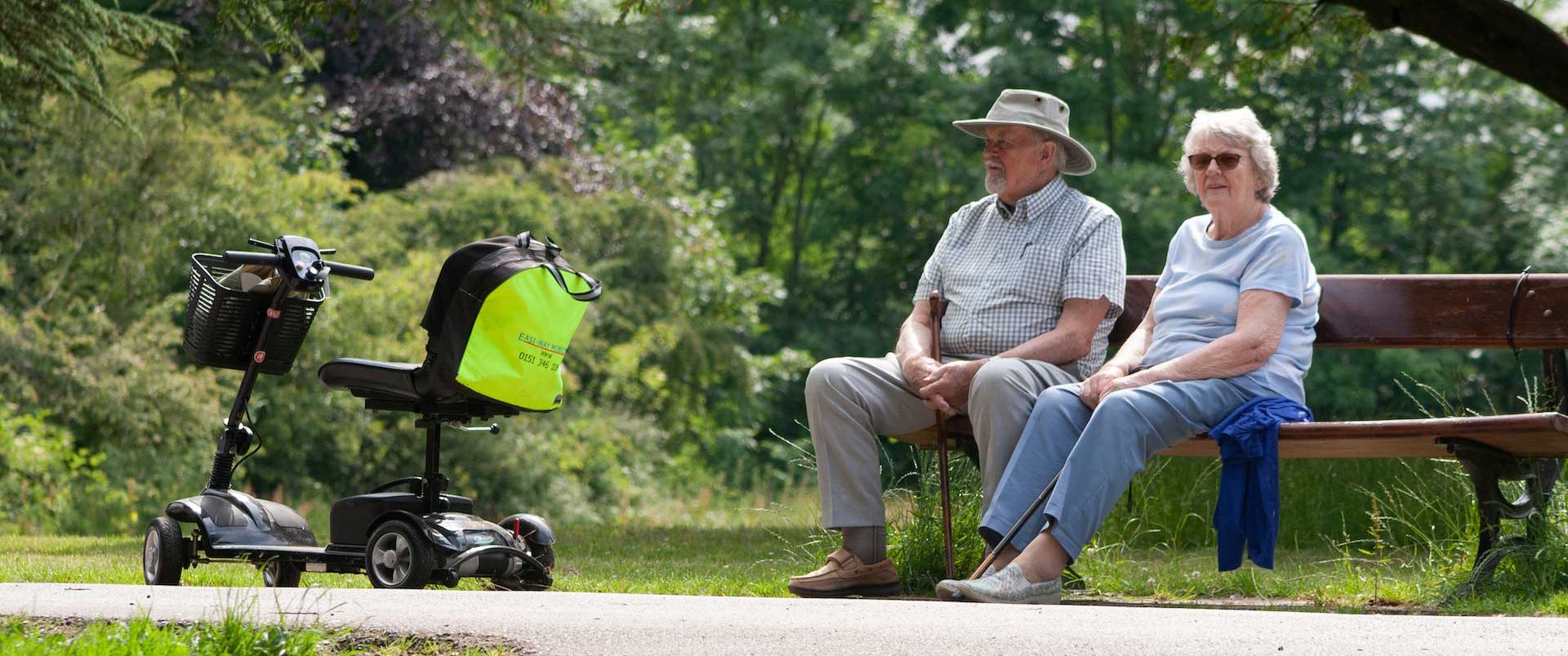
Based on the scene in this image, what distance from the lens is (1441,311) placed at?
188 inches

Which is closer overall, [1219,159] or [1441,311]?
[1219,159]

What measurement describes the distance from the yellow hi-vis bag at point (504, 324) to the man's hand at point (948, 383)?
97 centimetres

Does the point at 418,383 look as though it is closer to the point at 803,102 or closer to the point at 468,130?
the point at 468,130

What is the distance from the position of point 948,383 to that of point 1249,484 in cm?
88

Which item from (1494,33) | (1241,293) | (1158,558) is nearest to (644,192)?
(1494,33)

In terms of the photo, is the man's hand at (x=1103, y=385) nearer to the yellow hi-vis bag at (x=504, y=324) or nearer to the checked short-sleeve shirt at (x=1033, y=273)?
the checked short-sleeve shirt at (x=1033, y=273)

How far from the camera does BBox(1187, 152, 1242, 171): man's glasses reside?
14.9 ft

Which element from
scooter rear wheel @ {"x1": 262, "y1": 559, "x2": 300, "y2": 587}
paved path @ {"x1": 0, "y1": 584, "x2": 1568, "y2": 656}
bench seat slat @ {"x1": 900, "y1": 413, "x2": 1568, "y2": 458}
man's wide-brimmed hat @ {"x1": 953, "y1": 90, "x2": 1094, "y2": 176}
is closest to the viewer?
paved path @ {"x1": 0, "y1": 584, "x2": 1568, "y2": 656}

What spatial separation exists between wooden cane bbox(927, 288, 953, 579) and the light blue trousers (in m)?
0.35

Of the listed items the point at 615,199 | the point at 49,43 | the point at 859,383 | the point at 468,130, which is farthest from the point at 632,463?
the point at 859,383

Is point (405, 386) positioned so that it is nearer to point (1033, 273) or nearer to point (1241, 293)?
point (1033, 273)

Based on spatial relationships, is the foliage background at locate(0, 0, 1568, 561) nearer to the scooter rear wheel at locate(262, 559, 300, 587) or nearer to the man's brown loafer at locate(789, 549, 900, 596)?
the man's brown loafer at locate(789, 549, 900, 596)

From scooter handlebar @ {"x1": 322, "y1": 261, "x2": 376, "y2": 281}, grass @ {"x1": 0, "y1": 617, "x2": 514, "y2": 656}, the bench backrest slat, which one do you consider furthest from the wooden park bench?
grass @ {"x1": 0, "y1": 617, "x2": 514, "y2": 656}

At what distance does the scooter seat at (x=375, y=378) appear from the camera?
4523 mm
